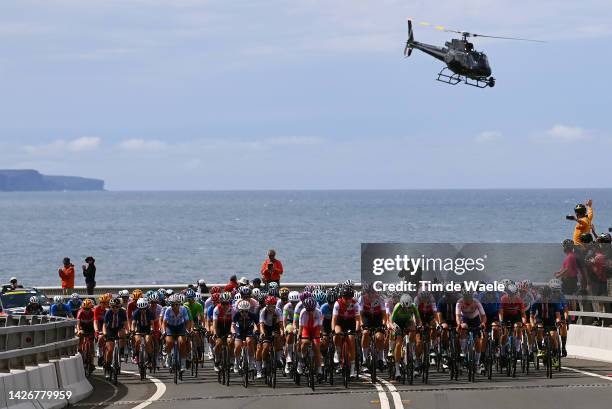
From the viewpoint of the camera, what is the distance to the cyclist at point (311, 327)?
75.2 ft

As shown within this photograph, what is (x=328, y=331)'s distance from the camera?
949 inches

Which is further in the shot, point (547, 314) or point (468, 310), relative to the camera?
point (547, 314)

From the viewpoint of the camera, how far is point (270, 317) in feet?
77.9

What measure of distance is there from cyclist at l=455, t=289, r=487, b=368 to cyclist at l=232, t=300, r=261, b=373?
350 cm

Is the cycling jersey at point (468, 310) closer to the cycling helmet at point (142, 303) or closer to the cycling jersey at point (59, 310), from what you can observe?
the cycling helmet at point (142, 303)

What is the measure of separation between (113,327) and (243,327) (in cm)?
274

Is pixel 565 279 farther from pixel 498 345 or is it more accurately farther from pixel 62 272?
pixel 62 272

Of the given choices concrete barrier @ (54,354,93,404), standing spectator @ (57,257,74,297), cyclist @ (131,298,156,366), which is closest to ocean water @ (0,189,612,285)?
standing spectator @ (57,257,74,297)

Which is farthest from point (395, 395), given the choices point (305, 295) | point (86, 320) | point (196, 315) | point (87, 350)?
point (196, 315)

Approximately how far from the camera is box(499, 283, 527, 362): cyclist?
2469cm

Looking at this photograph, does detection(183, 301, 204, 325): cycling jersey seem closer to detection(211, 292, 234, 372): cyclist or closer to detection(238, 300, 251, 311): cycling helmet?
detection(211, 292, 234, 372): cyclist

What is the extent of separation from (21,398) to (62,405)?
1.87 metres

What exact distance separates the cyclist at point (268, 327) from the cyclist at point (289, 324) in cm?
17

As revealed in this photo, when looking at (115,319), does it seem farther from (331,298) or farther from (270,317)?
(331,298)
